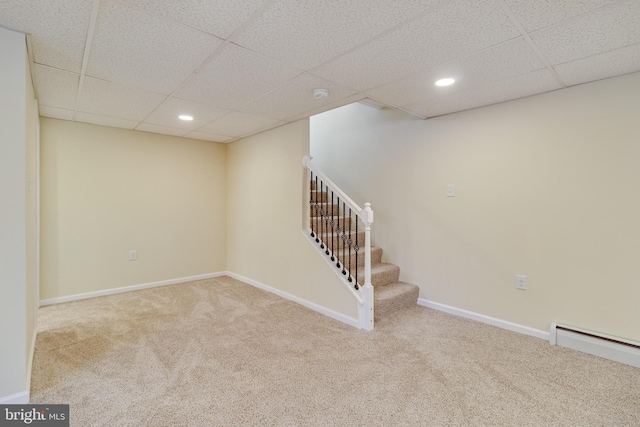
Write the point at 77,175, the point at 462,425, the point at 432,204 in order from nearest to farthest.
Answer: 1. the point at 462,425
2. the point at 432,204
3. the point at 77,175

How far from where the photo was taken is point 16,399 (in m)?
1.74

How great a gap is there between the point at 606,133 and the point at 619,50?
66 cm

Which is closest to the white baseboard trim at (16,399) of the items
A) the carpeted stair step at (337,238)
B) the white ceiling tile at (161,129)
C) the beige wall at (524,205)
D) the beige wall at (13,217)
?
the beige wall at (13,217)

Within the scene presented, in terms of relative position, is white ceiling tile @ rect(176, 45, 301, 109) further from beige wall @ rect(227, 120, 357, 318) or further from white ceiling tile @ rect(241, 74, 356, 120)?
beige wall @ rect(227, 120, 357, 318)

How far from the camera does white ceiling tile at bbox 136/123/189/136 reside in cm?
377

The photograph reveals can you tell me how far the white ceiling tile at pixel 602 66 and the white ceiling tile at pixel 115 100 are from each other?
314 cm

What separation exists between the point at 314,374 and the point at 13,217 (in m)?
2.04

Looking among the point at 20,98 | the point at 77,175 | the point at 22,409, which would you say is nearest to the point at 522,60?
the point at 20,98

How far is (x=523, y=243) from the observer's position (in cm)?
269

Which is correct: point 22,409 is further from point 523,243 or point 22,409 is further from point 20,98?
point 523,243

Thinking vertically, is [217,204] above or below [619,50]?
below

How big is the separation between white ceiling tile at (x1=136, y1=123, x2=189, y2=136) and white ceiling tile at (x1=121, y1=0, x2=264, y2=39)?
98.4 inches
